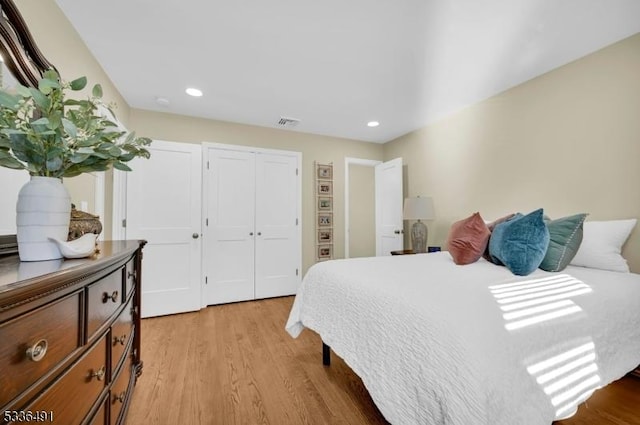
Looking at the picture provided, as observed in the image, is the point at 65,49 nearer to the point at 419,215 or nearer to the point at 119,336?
the point at 119,336

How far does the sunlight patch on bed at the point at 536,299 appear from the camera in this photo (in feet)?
3.49

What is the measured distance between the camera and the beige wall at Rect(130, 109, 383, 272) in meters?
3.24

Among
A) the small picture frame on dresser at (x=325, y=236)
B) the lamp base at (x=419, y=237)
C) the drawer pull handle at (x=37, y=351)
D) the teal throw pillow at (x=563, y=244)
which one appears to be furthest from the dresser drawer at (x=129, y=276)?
the lamp base at (x=419, y=237)

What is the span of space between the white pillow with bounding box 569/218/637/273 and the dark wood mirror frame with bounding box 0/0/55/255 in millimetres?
3283

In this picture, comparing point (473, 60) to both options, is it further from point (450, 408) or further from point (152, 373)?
point (152, 373)

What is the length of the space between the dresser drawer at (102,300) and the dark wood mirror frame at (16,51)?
37 centimetres

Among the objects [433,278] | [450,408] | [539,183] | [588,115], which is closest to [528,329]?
[450,408]

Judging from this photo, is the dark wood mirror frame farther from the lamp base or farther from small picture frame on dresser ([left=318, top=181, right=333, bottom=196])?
the lamp base

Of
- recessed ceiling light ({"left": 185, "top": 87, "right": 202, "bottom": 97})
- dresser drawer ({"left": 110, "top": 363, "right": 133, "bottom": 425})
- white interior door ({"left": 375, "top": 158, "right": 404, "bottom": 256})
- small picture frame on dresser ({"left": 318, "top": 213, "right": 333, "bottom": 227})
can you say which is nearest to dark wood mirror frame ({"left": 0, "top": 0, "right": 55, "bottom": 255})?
dresser drawer ({"left": 110, "top": 363, "right": 133, "bottom": 425})

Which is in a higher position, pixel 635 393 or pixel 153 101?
pixel 153 101

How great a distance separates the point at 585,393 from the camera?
3.73 ft

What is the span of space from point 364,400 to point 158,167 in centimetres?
316

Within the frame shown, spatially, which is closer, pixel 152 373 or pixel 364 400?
pixel 364 400

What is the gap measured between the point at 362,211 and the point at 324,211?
97cm
